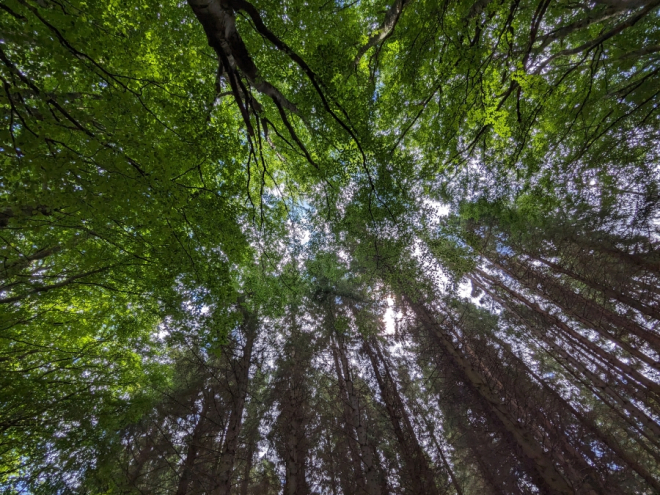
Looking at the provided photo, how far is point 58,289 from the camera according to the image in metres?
4.75

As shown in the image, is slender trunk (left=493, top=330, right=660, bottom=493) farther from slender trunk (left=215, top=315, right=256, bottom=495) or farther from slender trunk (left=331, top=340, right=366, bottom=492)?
slender trunk (left=215, top=315, right=256, bottom=495)

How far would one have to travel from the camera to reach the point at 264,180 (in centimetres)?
427

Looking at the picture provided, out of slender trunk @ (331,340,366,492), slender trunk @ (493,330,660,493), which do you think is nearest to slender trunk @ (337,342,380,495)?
slender trunk @ (331,340,366,492)

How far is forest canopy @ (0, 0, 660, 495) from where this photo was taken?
2.80 metres

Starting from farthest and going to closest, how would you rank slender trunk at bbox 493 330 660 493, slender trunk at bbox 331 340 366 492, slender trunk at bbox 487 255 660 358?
1. slender trunk at bbox 493 330 660 493
2. slender trunk at bbox 487 255 660 358
3. slender trunk at bbox 331 340 366 492

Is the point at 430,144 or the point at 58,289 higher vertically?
the point at 430,144

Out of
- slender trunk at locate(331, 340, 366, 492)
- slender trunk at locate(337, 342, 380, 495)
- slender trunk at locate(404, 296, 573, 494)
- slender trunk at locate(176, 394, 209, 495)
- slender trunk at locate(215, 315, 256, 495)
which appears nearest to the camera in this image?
slender trunk at locate(404, 296, 573, 494)

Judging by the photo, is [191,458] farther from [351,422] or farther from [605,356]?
[605,356]

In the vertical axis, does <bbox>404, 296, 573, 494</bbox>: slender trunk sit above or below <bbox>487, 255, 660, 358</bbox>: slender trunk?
below

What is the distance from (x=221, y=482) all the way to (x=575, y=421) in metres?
13.3

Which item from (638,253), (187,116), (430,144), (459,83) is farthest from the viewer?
(638,253)

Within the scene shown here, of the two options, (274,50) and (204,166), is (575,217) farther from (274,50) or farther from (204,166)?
(204,166)

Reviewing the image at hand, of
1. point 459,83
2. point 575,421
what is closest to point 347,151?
point 459,83

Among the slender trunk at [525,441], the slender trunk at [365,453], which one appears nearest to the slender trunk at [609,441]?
the slender trunk at [525,441]
